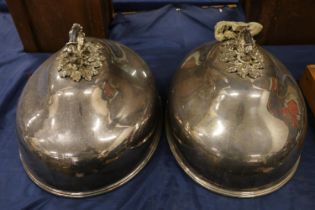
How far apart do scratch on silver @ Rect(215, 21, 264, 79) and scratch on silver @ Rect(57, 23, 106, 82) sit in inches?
12.8

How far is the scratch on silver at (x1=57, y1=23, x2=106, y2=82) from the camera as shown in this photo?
30.6 inches

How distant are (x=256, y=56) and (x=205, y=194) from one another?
375 millimetres

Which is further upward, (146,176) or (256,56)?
(256,56)

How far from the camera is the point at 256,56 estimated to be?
0.80 m

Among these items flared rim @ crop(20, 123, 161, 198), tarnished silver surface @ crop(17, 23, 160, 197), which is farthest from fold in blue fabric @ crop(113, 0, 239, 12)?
flared rim @ crop(20, 123, 161, 198)

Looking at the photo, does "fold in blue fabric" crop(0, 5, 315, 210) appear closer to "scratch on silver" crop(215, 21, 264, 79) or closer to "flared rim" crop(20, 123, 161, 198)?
"flared rim" crop(20, 123, 161, 198)

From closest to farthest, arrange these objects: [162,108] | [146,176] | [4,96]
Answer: [146,176]
[162,108]
[4,96]

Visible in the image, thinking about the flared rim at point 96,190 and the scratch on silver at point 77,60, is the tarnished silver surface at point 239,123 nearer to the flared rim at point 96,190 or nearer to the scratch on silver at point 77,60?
the flared rim at point 96,190

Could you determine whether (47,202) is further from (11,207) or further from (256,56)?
(256,56)

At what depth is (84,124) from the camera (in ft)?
2.47

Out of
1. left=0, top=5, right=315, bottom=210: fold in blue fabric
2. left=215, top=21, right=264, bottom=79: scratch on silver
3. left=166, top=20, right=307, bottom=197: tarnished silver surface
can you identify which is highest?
left=215, top=21, right=264, bottom=79: scratch on silver

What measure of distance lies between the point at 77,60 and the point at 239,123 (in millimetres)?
419

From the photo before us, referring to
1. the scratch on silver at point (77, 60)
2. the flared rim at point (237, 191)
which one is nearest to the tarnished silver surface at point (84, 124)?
the scratch on silver at point (77, 60)

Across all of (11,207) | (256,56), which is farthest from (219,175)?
(11,207)
